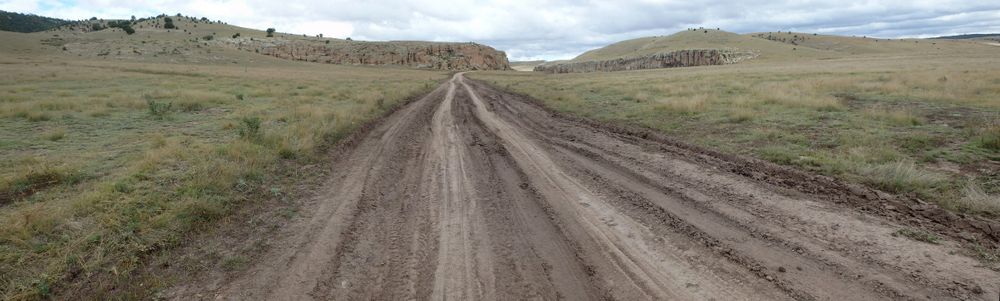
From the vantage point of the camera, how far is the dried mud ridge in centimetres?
382

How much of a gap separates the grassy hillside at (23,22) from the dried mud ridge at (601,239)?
154647 mm

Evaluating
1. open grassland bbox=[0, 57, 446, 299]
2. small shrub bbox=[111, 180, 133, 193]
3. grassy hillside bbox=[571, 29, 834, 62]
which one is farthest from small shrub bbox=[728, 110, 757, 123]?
grassy hillside bbox=[571, 29, 834, 62]

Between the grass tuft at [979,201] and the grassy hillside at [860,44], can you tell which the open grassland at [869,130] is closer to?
the grass tuft at [979,201]

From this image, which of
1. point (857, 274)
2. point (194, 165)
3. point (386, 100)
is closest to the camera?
point (857, 274)

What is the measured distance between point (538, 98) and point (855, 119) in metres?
12.9

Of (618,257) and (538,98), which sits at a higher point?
(538,98)

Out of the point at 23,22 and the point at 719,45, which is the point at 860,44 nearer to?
the point at 719,45

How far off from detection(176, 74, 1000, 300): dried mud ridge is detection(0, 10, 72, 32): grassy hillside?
15465cm

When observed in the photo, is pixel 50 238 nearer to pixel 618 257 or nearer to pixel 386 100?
pixel 618 257

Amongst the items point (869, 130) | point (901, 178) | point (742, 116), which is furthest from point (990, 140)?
point (742, 116)

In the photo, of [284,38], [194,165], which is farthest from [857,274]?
[284,38]

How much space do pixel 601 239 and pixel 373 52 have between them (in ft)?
333

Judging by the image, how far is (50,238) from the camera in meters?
4.78

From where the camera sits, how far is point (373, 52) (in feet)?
324
